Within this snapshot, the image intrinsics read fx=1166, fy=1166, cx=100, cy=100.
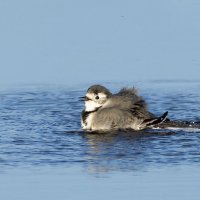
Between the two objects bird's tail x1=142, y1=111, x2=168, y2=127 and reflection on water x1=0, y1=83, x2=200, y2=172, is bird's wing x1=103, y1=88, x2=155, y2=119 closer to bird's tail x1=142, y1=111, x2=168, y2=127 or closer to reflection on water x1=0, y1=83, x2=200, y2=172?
bird's tail x1=142, y1=111, x2=168, y2=127

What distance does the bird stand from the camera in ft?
51.1

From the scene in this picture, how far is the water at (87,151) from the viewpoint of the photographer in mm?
11633

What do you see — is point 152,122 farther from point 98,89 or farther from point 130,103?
point 98,89

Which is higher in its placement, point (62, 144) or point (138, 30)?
point (138, 30)

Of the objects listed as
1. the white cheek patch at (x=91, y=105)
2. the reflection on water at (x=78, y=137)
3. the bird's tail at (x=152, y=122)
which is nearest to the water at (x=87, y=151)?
the reflection on water at (x=78, y=137)

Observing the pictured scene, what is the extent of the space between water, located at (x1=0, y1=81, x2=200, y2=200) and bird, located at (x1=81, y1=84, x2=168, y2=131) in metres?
0.22

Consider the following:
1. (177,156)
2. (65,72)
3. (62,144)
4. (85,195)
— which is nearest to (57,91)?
(65,72)

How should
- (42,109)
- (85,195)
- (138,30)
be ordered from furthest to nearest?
(138,30) → (42,109) → (85,195)

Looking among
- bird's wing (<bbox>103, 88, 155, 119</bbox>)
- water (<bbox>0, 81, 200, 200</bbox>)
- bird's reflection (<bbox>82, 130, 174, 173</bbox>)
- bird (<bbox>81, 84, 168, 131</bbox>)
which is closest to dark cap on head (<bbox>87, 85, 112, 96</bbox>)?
bird (<bbox>81, 84, 168, 131</bbox>)

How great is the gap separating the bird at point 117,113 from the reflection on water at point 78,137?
0.65ft

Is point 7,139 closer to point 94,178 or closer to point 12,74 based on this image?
point 94,178

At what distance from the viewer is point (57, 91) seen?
703 inches

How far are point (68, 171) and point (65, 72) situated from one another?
6.26 m

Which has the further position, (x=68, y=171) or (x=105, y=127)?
(x=105, y=127)
